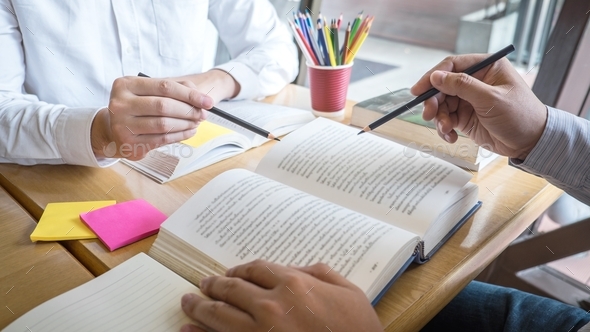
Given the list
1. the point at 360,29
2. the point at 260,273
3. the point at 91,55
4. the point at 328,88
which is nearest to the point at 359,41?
the point at 360,29

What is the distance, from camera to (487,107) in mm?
725

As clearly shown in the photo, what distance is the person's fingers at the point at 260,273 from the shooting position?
46 cm

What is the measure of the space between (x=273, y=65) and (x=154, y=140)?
1.64 feet

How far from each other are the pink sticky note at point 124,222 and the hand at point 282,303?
0.16 meters

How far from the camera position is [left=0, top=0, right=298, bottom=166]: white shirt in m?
0.79

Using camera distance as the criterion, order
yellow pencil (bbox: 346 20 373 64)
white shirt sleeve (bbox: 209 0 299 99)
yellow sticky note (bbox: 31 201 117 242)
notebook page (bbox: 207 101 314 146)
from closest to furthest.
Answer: yellow sticky note (bbox: 31 201 117 242) → notebook page (bbox: 207 101 314 146) → yellow pencil (bbox: 346 20 373 64) → white shirt sleeve (bbox: 209 0 299 99)

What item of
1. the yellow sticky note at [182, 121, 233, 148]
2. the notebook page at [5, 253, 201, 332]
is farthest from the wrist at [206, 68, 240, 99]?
the notebook page at [5, 253, 201, 332]

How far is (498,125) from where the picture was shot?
2.47ft

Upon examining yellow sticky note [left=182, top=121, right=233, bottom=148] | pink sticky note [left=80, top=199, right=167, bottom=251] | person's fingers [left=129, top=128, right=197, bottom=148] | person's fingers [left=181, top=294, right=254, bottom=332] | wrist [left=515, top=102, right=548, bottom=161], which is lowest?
pink sticky note [left=80, top=199, right=167, bottom=251]

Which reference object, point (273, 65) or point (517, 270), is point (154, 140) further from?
point (517, 270)

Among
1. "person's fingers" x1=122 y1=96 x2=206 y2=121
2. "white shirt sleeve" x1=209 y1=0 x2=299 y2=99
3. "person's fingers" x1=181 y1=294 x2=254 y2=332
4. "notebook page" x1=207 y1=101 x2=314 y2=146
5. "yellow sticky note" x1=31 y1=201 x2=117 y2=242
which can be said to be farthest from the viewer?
"white shirt sleeve" x1=209 y1=0 x2=299 y2=99

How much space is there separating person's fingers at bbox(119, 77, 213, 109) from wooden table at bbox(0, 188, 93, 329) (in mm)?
251

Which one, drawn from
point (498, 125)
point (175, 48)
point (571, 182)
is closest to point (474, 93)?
point (498, 125)

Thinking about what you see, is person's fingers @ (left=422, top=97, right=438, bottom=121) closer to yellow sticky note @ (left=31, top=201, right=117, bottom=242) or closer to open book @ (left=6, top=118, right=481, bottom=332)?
open book @ (left=6, top=118, right=481, bottom=332)
